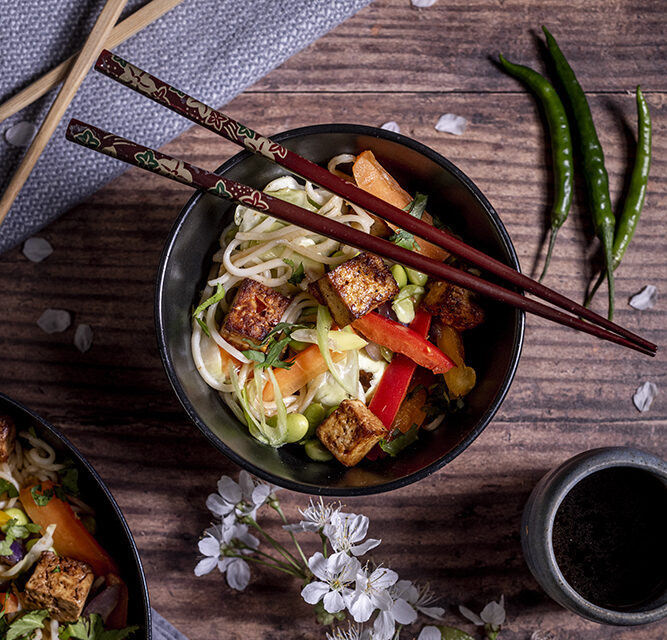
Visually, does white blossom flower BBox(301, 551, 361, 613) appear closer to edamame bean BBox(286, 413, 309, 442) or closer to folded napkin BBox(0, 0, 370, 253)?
edamame bean BBox(286, 413, 309, 442)

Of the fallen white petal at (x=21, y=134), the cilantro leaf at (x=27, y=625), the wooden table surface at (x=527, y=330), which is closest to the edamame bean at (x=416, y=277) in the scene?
the wooden table surface at (x=527, y=330)

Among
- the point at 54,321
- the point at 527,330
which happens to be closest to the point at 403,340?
the point at 527,330

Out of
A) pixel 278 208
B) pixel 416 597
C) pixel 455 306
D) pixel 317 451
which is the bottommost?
pixel 416 597

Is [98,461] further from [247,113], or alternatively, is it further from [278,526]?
[247,113]

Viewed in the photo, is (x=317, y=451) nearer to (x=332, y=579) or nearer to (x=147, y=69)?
(x=332, y=579)

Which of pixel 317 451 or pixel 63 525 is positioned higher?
pixel 317 451

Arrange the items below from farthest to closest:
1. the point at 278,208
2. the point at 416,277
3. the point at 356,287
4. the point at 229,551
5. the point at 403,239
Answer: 1. the point at 229,551
2. the point at 416,277
3. the point at 403,239
4. the point at 356,287
5. the point at 278,208
